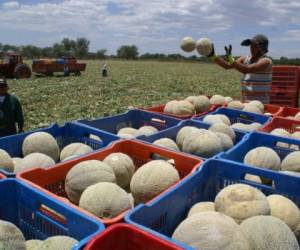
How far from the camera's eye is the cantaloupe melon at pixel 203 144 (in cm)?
389

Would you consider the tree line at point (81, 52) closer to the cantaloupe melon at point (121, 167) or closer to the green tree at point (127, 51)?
the green tree at point (127, 51)

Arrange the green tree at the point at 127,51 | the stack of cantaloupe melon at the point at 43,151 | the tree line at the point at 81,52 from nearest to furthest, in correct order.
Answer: the stack of cantaloupe melon at the point at 43,151, the tree line at the point at 81,52, the green tree at the point at 127,51

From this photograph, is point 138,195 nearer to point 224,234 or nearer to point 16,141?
point 224,234

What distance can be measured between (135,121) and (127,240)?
3620 mm

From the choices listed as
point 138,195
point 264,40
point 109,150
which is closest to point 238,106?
point 264,40

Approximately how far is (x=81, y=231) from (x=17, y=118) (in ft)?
13.2

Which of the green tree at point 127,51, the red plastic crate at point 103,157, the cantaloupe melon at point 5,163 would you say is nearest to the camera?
the red plastic crate at point 103,157

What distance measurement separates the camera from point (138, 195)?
309 cm

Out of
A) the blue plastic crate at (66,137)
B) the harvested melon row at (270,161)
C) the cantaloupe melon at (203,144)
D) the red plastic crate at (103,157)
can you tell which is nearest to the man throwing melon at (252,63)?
the cantaloupe melon at (203,144)

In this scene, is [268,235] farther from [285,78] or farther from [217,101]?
[285,78]

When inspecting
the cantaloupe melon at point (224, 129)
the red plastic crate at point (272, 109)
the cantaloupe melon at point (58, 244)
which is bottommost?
the cantaloupe melon at point (58, 244)

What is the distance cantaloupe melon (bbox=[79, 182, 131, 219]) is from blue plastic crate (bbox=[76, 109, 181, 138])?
2.37 m

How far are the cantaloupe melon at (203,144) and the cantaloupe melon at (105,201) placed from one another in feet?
4.65

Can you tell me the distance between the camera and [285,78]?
7695 millimetres
